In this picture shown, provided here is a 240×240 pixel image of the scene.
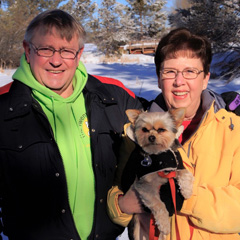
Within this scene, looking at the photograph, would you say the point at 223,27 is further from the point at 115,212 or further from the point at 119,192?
the point at 115,212

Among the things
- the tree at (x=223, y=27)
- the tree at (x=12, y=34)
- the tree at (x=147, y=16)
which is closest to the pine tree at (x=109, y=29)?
the tree at (x=147, y=16)

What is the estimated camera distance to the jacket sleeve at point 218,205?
175 centimetres

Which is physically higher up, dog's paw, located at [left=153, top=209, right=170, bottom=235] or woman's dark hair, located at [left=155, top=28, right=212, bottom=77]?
woman's dark hair, located at [left=155, top=28, right=212, bottom=77]

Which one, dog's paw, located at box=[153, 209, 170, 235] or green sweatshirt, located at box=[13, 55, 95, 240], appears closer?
dog's paw, located at box=[153, 209, 170, 235]

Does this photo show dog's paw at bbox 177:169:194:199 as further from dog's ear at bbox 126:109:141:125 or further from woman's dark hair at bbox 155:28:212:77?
woman's dark hair at bbox 155:28:212:77

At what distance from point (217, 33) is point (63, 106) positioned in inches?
533

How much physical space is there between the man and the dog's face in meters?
0.21

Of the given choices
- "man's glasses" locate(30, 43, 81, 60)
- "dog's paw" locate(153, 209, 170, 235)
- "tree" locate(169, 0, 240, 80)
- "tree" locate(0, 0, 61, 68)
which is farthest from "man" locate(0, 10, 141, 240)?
"tree" locate(0, 0, 61, 68)

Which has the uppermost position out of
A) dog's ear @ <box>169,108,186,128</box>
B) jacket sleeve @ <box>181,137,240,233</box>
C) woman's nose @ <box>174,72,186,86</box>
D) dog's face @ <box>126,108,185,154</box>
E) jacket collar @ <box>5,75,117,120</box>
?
woman's nose @ <box>174,72,186,86</box>

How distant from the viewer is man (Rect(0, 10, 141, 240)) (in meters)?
2.02

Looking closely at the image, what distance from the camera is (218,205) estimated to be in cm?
176

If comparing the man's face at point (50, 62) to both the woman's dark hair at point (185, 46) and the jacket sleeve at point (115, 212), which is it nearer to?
the woman's dark hair at point (185, 46)

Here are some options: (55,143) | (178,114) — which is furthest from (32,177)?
(178,114)

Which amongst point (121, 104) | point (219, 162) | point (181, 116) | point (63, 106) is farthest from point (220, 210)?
point (63, 106)
